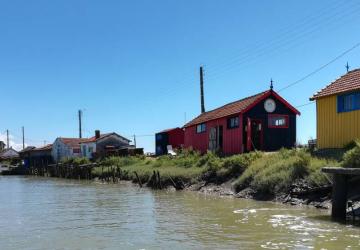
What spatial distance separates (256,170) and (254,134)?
34.3 ft

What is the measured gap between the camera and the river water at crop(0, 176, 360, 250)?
1334 cm

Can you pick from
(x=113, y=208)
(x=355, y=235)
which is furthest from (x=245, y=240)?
(x=113, y=208)

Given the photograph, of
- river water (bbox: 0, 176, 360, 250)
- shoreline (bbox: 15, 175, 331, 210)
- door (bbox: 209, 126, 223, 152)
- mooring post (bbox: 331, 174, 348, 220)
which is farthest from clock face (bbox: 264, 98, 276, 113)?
mooring post (bbox: 331, 174, 348, 220)

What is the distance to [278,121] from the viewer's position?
36875 mm

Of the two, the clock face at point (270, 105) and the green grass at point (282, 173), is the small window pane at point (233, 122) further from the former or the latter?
the green grass at point (282, 173)

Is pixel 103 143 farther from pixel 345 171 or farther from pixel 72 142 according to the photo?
pixel 345 171

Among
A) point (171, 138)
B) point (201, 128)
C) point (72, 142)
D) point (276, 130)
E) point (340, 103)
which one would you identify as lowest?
point (72, 142)

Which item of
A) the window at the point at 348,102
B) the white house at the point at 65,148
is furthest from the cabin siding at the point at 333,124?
the white house at the point at 65,148

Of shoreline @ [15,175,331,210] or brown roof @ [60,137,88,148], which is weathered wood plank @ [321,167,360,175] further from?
brown roof @ [60,137,88,148]

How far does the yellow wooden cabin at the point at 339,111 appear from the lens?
80.3 ft

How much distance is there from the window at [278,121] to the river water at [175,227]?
13.8 metres

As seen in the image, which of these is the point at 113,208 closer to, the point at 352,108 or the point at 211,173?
the point at 211,173

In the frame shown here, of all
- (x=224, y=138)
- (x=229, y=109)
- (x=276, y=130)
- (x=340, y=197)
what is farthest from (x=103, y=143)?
(x=340, y=197)

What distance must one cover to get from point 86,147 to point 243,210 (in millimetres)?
56456
